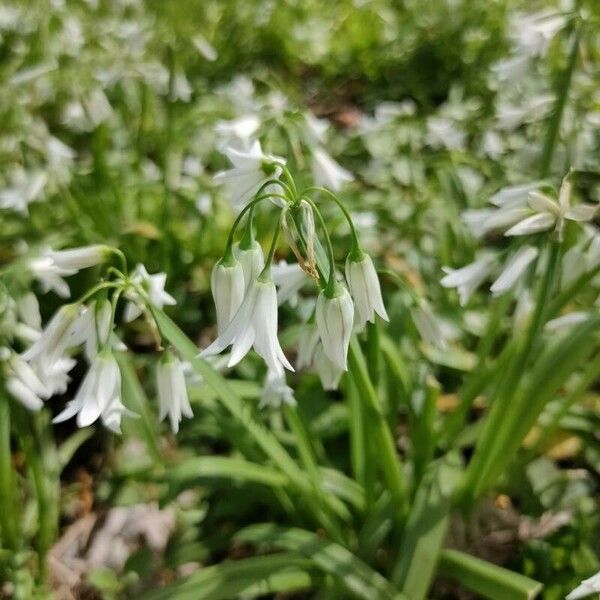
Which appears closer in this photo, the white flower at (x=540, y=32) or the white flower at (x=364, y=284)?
the white flower at (x=364, y=284)

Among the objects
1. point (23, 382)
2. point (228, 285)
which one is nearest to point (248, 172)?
point (228, 285)

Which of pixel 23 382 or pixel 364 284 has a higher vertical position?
pixel 364 284

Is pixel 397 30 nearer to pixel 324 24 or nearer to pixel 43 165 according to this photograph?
pixel 324 24

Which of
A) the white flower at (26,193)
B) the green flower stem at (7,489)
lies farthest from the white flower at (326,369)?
the white flower at (26,193)

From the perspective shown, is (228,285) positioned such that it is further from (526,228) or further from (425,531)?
(425,531)

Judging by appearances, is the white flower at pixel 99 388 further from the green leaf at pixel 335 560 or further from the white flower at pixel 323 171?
the white flower at pixel 323 171
